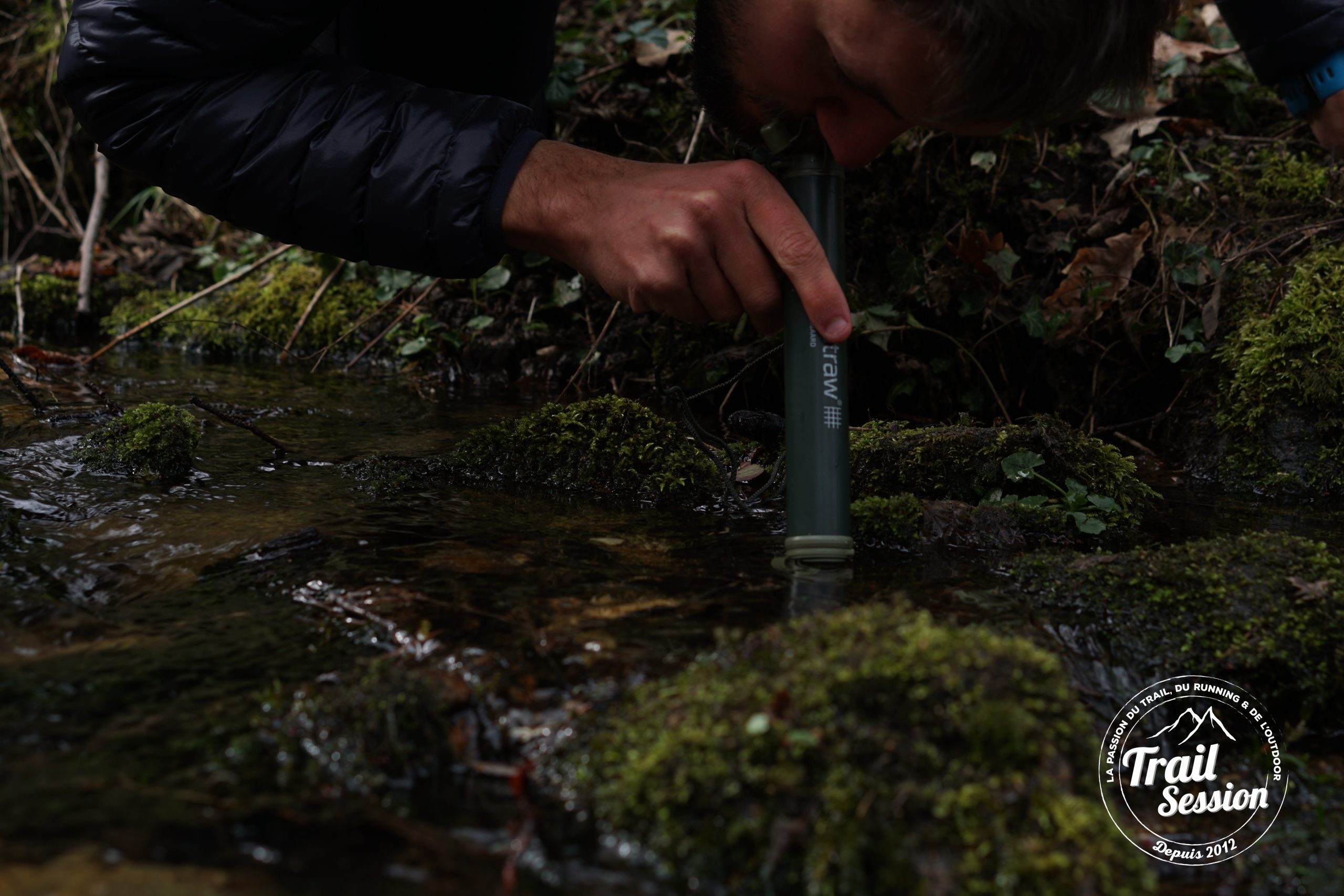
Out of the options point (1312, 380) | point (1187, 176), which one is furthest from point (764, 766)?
point (1187, 176)

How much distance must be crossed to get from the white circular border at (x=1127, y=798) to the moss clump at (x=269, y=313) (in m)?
4.79

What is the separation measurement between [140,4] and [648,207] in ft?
4.55

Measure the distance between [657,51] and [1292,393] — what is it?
11.2 feet

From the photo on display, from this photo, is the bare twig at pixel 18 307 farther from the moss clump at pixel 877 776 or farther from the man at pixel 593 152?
the moss clump at pixel 877 776

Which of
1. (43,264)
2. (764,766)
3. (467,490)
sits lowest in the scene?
(43,264)

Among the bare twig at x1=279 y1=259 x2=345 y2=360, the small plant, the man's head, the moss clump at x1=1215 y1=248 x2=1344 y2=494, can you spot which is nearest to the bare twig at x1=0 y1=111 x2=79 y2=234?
the bare twig at x1=279 y1=259 x2=345 y2=360

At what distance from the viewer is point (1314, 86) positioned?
2.85 metres

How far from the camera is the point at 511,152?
2486 millimetres

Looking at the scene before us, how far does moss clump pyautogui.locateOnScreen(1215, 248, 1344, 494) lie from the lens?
3.21 meters

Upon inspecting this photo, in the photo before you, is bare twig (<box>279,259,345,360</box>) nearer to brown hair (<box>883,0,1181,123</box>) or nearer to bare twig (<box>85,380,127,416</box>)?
bare twig (<box>85,380,127,416</box>)

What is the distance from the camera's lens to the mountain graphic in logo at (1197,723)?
5.64ft

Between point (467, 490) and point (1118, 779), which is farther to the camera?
point (467, 490)

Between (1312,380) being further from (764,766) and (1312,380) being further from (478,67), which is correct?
(478,67)

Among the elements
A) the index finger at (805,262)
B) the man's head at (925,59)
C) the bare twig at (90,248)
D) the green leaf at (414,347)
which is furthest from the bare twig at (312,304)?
the index finger at (805,262)
